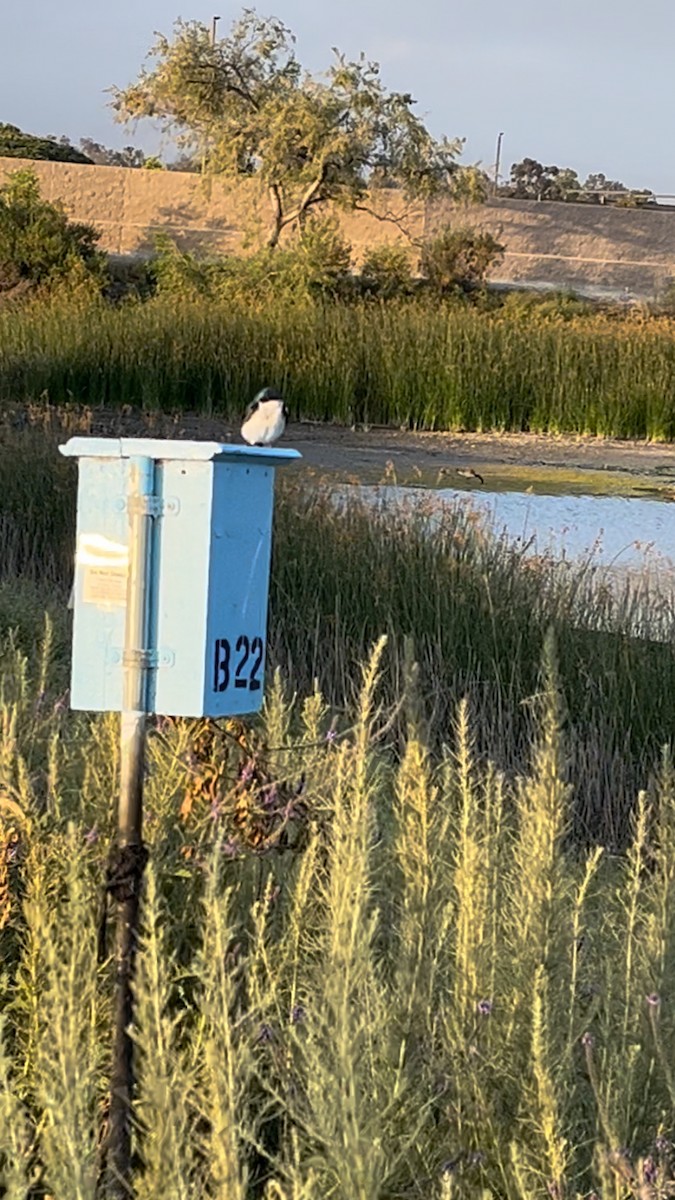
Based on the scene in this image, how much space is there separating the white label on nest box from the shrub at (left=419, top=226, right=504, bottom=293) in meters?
21.6

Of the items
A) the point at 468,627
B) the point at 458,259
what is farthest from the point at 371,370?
the point at 458,259

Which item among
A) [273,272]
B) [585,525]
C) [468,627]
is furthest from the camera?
[273,272]

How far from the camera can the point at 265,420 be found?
2119mm

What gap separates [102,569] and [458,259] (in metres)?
22.2

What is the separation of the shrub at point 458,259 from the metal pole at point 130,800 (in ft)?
70.9

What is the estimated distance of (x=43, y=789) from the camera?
8.00ft

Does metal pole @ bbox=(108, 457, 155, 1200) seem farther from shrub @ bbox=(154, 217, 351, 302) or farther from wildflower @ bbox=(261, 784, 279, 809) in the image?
shrub @ bbox=(154, 217, 351, 302)

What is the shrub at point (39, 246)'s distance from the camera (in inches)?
803

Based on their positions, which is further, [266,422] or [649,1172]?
[266,422]

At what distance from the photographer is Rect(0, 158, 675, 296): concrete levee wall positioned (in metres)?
27.1

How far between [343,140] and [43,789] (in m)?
20.9

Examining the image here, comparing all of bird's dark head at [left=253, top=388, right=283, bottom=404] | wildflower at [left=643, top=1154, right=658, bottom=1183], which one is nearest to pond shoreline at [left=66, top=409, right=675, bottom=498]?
bird's dark head at [left=253, top=388, right=283, bottom=404]

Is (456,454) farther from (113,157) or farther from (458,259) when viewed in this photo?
(113,157)

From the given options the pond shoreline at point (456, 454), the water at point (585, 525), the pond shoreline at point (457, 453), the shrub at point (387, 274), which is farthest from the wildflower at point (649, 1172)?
the shrub at point (387, 274)
